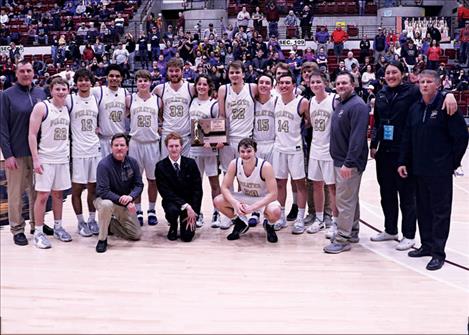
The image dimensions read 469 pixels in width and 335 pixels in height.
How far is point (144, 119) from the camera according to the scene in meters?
6.04

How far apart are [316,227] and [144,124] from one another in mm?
1999

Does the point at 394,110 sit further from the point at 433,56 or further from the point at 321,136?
the point at 433,56

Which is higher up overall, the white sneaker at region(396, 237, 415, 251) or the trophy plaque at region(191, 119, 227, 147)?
the trophy plaque at region(191, 119, 227, 147)

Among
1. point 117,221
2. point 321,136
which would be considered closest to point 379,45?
point 321,136

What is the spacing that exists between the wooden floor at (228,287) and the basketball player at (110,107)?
1.05 metres

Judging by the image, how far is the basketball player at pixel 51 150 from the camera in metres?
5.46

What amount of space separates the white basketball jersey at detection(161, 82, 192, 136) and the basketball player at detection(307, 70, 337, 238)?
4.16 ft

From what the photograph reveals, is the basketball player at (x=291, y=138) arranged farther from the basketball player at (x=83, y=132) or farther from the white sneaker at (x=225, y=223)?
the basketball player at (x=83, y=132)

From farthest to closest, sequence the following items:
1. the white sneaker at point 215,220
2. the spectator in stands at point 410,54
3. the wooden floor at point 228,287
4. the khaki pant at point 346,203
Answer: the spectator in stands at point 410,54
the white sneaker at point 215,220
the khaki pant at point 346,203
the wooden floor at point 228,287

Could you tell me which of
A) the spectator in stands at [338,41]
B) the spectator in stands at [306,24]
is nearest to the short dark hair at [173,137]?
the spectator in stands at [338,41]

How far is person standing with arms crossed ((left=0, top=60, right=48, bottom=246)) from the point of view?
5402 mm

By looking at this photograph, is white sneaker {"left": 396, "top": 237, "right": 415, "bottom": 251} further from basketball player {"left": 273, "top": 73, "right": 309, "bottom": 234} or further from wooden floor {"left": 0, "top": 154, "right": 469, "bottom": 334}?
basketball player {"left": 273, "top": 73, "right": 309, "bottom": 234}

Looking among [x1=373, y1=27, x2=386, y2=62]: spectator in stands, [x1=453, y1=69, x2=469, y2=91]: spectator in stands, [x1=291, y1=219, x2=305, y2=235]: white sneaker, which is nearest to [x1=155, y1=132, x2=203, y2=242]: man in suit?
[x1=291, y1=219, x2=305, y2=235]: white sneaker

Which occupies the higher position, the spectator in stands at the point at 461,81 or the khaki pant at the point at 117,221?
the spectator in stands at the point at 461,81
